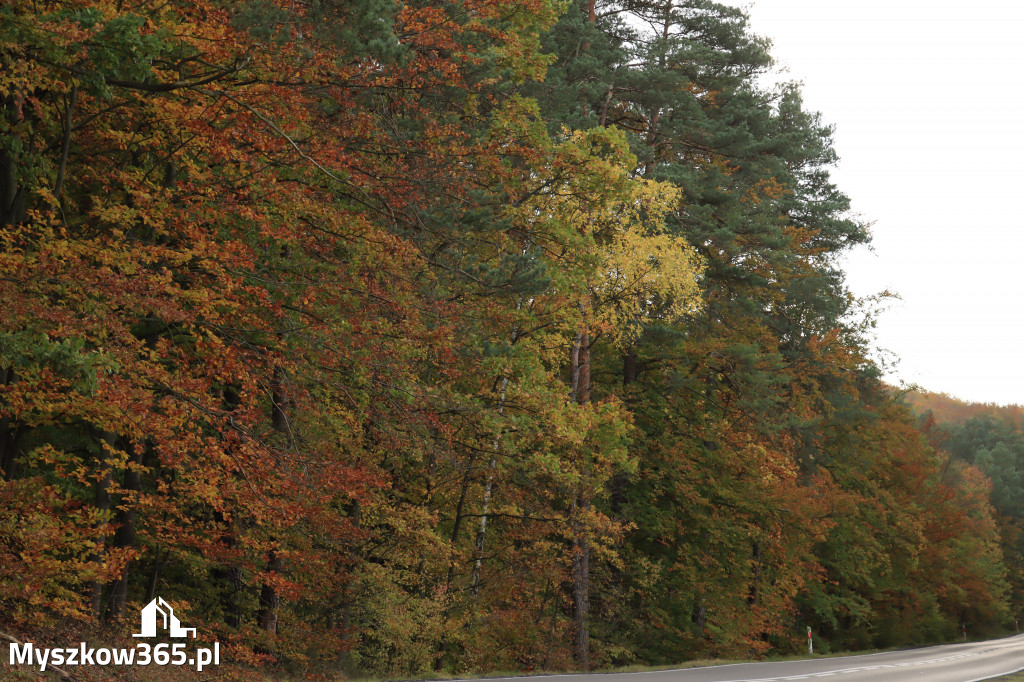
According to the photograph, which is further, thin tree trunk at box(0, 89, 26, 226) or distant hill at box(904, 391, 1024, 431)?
distant hill at box(904, 391, 1024, 431)

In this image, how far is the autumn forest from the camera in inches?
389

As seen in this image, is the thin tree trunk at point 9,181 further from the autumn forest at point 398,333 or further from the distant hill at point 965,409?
the distant hill at point 965,409

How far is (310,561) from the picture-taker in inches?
529

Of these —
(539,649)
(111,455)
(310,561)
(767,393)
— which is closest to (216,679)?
(310,561)

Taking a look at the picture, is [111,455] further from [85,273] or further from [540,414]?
[540,414]

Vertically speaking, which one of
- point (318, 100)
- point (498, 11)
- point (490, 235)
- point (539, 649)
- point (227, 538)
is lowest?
point (539, 649)

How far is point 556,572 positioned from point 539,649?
1629 millimetres

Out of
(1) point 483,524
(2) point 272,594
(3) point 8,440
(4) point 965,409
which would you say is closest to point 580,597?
(1) point 483,524

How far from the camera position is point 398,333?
41.3 ft
